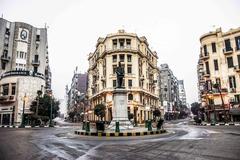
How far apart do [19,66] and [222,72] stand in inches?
1849

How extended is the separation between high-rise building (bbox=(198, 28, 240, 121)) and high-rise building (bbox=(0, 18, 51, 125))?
126 feet

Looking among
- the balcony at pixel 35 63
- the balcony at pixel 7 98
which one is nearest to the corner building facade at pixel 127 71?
the balcony at pixel 35 63

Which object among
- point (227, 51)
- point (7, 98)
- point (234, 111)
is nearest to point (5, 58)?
point (7, 98)

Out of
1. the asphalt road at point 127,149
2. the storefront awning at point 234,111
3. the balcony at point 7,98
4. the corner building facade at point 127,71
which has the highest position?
the corner building facade at point 127,71

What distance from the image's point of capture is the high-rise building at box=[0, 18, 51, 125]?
44.8 m

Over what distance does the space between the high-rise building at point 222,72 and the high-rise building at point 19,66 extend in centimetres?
3843

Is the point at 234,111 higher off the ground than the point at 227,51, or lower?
lower

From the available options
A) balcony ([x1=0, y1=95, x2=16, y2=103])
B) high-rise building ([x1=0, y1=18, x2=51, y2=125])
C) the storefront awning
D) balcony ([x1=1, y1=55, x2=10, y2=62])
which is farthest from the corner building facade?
balcony ([x1=1, y1=55, x2=10, y2=62])

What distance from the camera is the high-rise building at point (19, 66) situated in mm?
44750

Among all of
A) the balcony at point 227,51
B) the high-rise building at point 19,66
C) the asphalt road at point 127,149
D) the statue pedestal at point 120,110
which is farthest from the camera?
the high-rise building at point 19,66

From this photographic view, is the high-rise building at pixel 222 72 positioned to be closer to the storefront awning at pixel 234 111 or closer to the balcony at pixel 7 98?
the storefront awning at pixel 234 111

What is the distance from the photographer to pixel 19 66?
50875mm

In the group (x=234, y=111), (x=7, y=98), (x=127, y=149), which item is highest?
(x=7, y=98)

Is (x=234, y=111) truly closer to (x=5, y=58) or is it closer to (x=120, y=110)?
(x=120, y=110)
